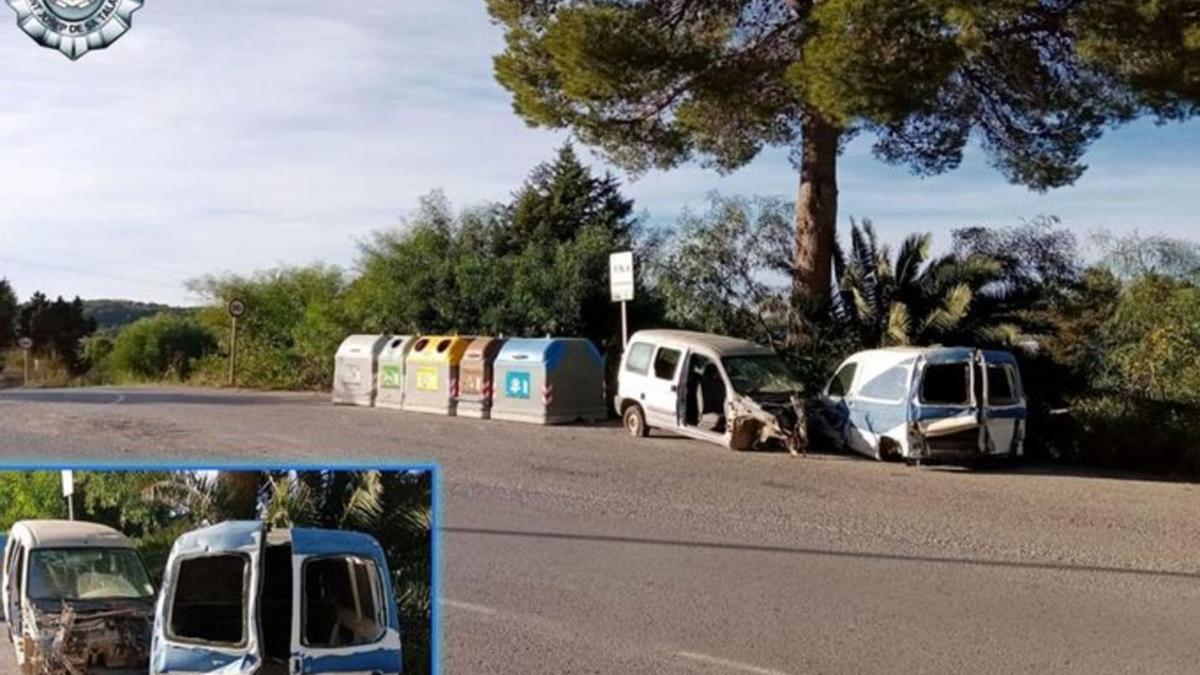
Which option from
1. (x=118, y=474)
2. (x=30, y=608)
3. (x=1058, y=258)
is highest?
(x=1058, y=258)

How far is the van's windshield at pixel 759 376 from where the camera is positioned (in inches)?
690

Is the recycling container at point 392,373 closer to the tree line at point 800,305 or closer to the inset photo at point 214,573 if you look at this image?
the tree line at point 800,305

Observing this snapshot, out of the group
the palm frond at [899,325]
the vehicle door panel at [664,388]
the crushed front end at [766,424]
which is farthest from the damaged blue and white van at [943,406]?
the vehicle door panel at [664,388]

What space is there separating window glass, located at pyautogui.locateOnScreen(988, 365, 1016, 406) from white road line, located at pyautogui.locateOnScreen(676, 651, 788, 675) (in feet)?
33.2

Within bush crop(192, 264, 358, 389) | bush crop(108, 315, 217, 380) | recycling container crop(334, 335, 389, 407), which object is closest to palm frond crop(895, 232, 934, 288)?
recycling container crop(334, 335, 389, 407)

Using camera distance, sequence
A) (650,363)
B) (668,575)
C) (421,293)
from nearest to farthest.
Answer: (668,575)
(650,363)
(421,293)

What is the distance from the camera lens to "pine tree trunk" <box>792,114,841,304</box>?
871 inches

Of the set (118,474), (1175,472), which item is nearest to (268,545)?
(118,474)

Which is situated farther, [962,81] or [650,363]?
[962,81]

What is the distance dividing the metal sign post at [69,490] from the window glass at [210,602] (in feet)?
0.70

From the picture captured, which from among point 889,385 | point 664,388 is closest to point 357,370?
point 664,388

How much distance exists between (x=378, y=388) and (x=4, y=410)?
21.3 feet

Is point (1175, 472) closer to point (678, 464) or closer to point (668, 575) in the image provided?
point (678, 464)

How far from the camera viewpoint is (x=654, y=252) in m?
25.5
